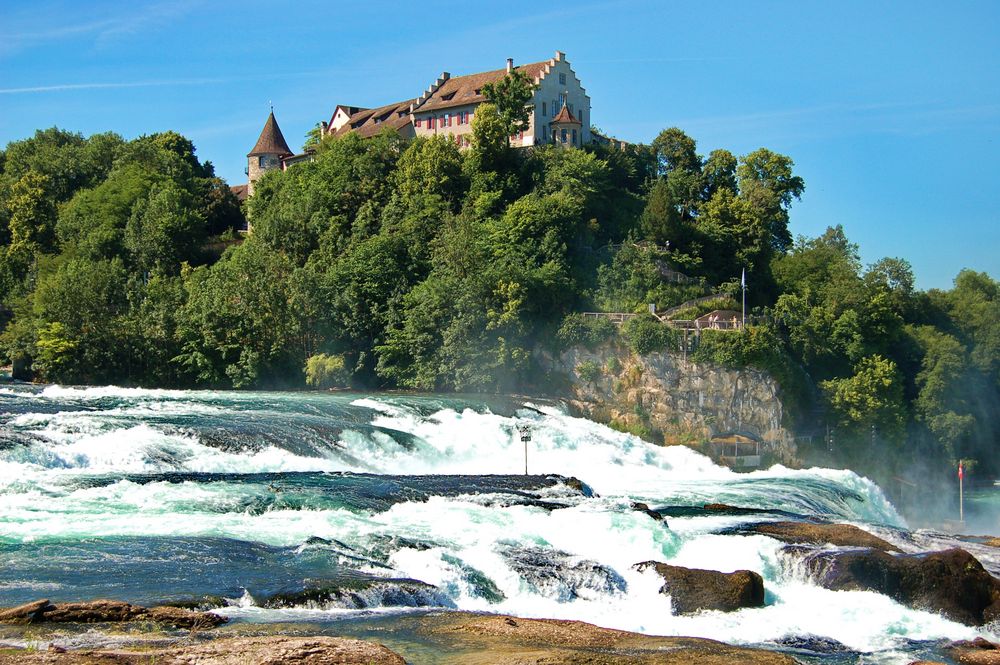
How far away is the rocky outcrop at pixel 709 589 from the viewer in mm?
28134

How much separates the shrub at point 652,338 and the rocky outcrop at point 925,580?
31575mm

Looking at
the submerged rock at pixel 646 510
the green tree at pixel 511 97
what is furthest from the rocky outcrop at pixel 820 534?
the green tree at pixel 511 97

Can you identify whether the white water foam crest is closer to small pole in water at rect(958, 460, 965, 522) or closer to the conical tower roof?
small pole in water at rect(958, 460, 965, 522)

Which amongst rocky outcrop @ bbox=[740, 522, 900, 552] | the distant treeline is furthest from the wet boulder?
the distant treeline

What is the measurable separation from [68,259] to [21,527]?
5960 centimetres

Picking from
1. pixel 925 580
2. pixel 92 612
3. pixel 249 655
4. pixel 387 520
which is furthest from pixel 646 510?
pixel 249 655

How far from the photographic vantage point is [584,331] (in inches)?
2527

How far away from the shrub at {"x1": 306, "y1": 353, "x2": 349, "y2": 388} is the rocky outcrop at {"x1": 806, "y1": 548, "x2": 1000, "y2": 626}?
135 feet

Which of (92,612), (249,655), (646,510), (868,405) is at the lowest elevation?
(92,612)

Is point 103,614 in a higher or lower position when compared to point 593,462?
lower

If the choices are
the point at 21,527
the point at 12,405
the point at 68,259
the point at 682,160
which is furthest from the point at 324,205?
the point at 21,527

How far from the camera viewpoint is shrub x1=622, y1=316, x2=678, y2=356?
61812mm

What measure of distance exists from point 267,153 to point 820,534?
75.2m

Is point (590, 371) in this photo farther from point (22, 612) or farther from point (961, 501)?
point (22, 612)
